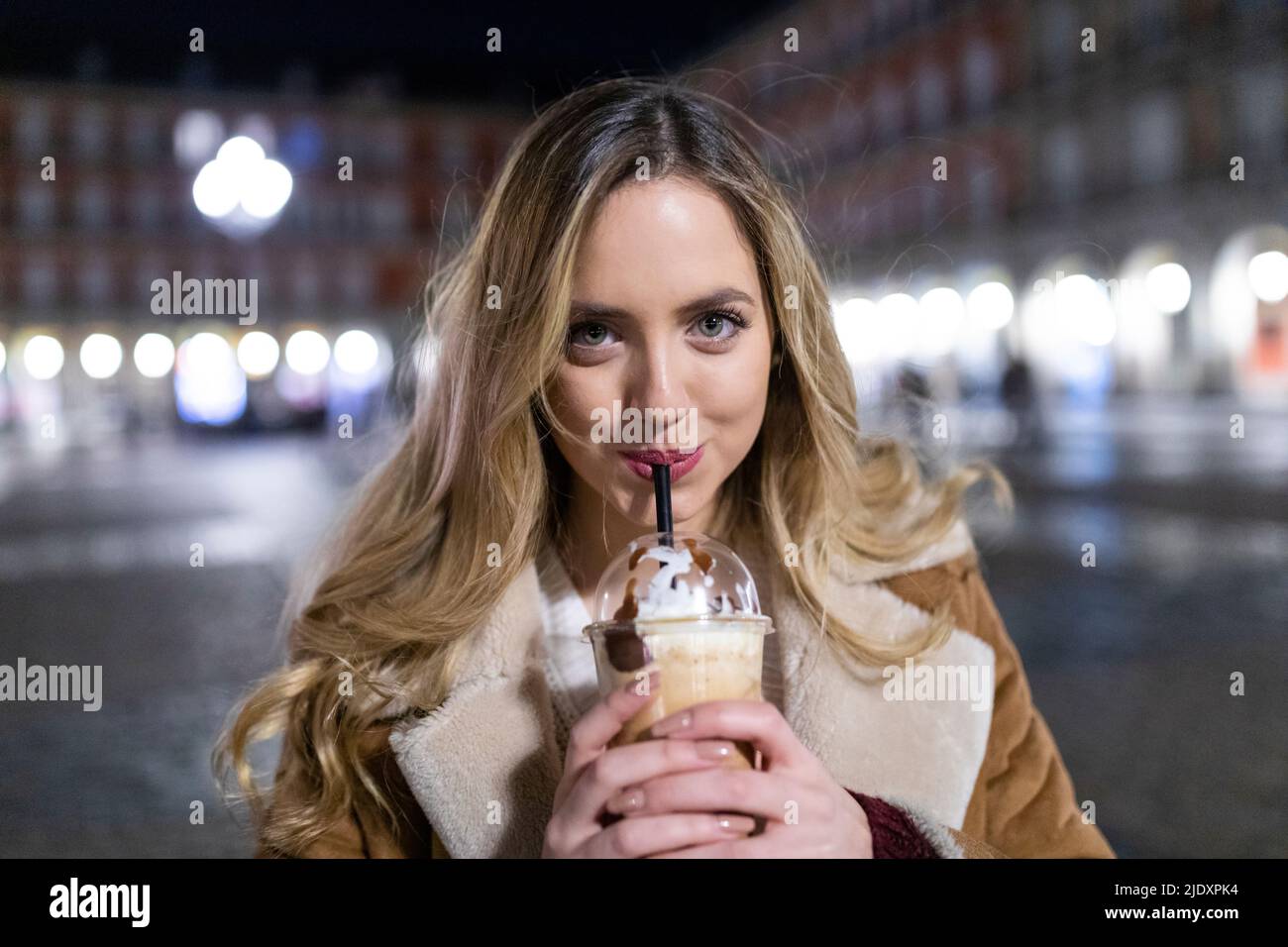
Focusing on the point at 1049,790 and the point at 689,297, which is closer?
the point at 689,297

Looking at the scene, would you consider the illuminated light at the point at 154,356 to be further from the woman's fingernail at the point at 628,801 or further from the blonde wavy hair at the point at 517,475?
the woman's fingernail at the point at 628,801

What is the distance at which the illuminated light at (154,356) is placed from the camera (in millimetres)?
30266

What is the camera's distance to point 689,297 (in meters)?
1.39

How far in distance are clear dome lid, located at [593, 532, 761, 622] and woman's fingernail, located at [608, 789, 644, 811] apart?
0.57 ft

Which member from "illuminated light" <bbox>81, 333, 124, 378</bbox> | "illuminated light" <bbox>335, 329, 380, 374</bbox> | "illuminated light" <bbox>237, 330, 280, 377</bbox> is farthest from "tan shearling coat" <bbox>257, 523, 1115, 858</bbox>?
"illuminated light" <bbox>335, 329, 380, 374</bbox>

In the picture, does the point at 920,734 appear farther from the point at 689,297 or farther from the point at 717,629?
the point at 689,297

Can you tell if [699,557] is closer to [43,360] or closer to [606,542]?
[606,542]

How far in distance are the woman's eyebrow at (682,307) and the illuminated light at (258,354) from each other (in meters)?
31.8

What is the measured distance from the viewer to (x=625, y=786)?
1.15 m

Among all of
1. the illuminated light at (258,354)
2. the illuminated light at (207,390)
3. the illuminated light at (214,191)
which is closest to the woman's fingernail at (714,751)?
the illuminated light at (214,191)

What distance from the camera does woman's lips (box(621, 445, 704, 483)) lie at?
1420mm

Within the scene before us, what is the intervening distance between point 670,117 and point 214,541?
8956 mm

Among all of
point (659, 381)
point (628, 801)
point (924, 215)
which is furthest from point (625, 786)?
point (924, 215)
